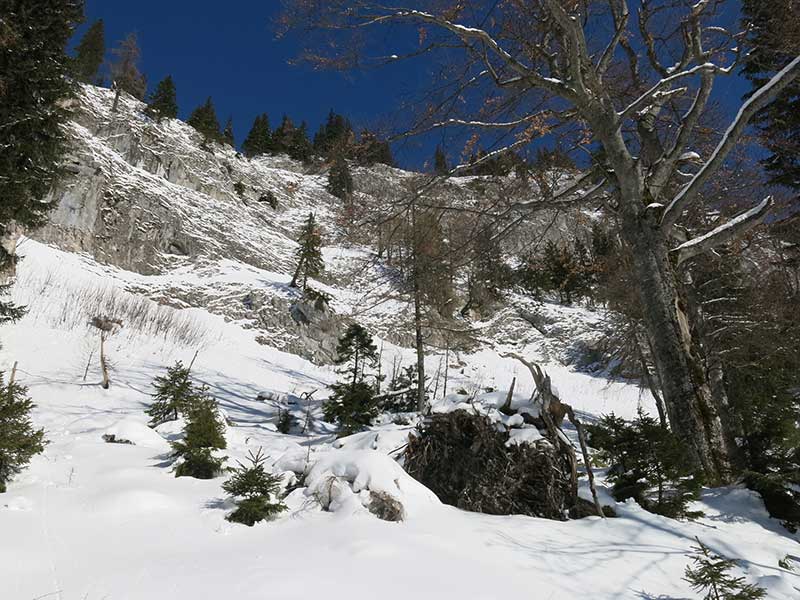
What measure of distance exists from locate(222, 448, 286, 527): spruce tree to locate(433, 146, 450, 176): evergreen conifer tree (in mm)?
4801

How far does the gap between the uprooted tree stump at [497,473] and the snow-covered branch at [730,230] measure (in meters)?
3.08

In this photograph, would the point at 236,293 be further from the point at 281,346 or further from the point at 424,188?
the point at 424,188

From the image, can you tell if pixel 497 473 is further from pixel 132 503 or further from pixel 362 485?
pixel 132 503

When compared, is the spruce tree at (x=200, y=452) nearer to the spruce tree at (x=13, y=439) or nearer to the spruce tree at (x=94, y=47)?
the spruce tree at (x=13, y=439)

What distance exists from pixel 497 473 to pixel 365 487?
1367 mm

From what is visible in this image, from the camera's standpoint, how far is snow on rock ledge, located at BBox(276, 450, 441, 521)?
3.24m

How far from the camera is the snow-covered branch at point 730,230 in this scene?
14.6ft

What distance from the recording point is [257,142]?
→ 6931cm

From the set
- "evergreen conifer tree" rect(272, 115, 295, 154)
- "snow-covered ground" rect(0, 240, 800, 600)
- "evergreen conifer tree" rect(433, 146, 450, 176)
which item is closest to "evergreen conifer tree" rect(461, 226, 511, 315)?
"evergreen conifer tree" rect(433, 146, 450, 176)

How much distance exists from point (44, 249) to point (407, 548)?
87.9 feet

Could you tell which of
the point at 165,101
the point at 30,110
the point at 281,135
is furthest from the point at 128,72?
the point at 30,110

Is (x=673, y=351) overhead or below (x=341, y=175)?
below

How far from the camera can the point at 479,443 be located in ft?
13.6

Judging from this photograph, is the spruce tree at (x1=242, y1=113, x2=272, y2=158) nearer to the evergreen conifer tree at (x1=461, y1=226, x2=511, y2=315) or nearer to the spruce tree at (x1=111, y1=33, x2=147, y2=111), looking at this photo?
the spruce tree at (x1=111, y1=33, x2=147, y2=111)
